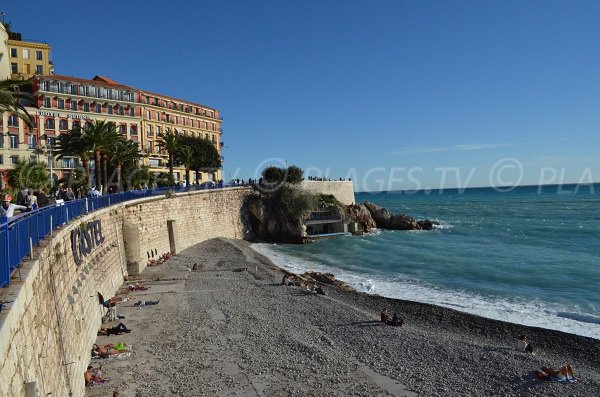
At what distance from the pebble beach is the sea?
3.40 metres

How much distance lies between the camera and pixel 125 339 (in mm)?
17078

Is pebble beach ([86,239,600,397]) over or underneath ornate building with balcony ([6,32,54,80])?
underneath

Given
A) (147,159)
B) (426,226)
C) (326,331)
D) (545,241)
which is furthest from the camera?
(426,226)

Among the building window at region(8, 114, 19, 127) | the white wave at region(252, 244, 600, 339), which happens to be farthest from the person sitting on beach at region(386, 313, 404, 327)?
the building window at region(8, 114, 19, 127)

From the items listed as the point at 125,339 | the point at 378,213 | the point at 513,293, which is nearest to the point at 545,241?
the point at 378,213

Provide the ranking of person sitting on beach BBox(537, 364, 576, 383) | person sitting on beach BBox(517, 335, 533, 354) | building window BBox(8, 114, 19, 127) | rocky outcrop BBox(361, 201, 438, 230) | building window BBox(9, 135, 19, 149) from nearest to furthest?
person sitting on beach BBox(537, 364, 576, 383) < person sitting on beach BBox(517, 335, 533, 354) < building window BBox(8, 114, 19, 127) < building window BBox(9, 135, 19, 149) < rocky outcrop BBox(361, 201, 438, 230)

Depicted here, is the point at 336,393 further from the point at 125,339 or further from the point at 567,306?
the point at 567,306

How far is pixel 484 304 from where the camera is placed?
26.1 meters

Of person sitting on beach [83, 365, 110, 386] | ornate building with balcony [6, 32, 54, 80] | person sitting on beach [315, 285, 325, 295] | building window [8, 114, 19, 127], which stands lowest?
person sitting on beach [315, 285, 325, 295]

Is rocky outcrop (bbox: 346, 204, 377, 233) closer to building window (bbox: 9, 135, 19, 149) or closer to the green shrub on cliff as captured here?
the green shrub on cliff

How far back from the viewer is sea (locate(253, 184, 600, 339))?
83.0 ft

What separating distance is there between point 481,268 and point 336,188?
3583 cm

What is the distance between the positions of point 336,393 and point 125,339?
8.40m

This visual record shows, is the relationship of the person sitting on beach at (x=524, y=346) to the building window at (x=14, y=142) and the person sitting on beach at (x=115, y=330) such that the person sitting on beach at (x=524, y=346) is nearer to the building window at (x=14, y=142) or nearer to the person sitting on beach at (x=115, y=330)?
the person sitting on beach at (x=115, y=330)
